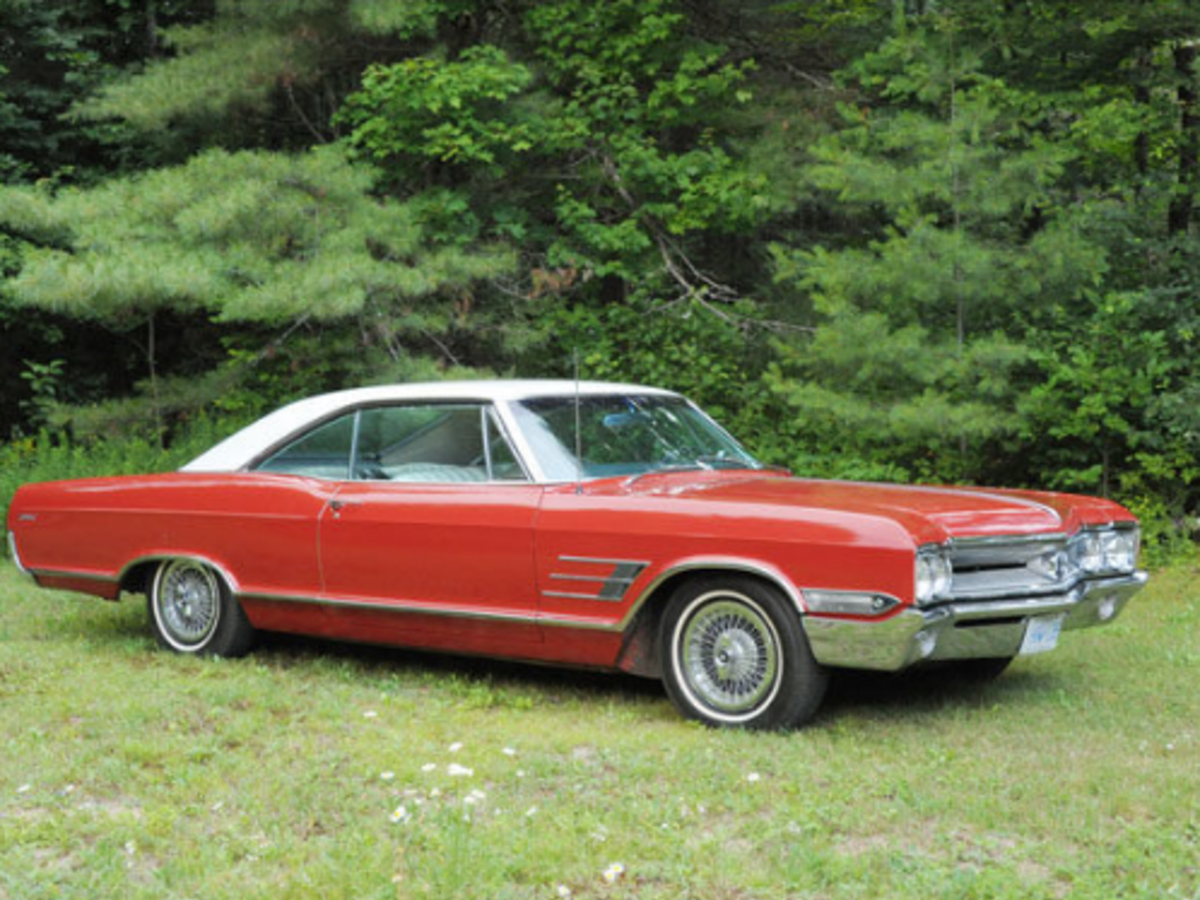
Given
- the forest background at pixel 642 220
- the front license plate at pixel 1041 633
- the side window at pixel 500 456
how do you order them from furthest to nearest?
the forest background at pixel 642 220
the side window at pixel 500 456
the front license plate at pixel 1041 633

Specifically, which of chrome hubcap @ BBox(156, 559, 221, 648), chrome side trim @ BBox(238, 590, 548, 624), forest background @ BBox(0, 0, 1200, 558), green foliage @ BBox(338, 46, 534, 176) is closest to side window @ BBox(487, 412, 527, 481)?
chrome side trim @ BBox(238, 590, 548, 624)

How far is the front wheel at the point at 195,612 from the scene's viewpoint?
7613 mm

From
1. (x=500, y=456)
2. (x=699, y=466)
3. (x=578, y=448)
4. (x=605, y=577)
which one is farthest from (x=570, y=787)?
(x=699, y=466)

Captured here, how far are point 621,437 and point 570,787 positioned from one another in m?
2.29

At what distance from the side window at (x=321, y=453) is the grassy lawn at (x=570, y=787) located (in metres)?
1.06

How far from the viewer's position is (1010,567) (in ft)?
20.0

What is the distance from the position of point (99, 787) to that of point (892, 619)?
122 inches

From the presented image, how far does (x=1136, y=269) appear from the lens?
1278 cm

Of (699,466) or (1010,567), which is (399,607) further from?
(1010,567)

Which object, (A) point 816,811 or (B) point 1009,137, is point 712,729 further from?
(B) point 1009,137

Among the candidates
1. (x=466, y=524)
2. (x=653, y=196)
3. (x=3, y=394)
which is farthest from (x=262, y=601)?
(x=3, y=394)

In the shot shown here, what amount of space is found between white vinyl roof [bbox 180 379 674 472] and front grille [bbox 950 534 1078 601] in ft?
6.73

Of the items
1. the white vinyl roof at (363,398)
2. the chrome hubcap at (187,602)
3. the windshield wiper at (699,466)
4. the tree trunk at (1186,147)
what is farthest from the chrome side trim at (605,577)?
the tree trunk at (1186,147)

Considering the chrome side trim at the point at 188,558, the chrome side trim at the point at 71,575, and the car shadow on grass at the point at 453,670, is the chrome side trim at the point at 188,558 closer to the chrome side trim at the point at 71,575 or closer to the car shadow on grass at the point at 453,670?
the chrome side trim at the point at 71,575
